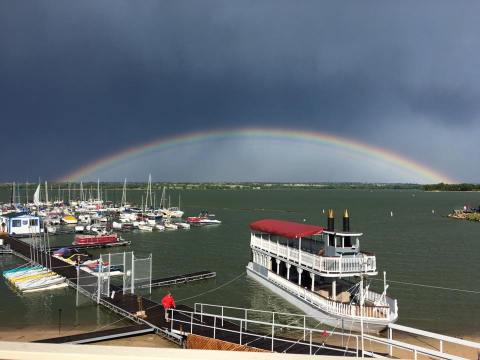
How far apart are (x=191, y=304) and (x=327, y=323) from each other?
1160 centimetres

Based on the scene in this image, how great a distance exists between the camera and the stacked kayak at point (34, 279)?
35769 mm

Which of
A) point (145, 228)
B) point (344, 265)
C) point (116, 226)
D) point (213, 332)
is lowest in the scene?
point (145, 228)

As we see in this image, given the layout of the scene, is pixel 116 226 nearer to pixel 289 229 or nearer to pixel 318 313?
pixel 289 229

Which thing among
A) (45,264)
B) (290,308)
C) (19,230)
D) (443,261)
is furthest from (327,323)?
(19,230)

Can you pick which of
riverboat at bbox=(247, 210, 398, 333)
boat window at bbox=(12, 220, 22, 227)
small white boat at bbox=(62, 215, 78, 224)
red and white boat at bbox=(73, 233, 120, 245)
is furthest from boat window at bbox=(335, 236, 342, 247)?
small white boat at bbox=(62, 215, 78, 224)

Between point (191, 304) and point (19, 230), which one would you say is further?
point (19, 230)

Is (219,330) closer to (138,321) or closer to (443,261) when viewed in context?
(138,321)

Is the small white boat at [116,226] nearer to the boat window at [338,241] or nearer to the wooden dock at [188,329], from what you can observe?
the wooden dock at [188,329]

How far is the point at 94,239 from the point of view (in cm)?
6378

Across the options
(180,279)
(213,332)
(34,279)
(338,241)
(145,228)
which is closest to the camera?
(213,332)

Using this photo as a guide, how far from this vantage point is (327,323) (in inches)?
1006

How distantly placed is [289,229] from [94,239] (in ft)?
136

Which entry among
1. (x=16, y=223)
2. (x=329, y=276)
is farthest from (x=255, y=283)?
(x=16, y=223)

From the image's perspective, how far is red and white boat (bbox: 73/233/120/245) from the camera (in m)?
62.8
